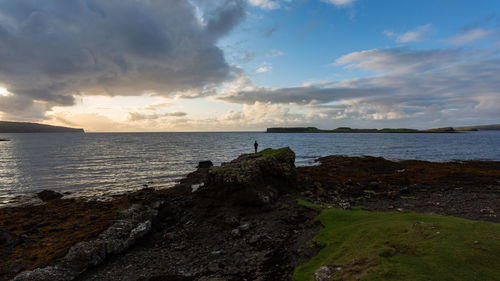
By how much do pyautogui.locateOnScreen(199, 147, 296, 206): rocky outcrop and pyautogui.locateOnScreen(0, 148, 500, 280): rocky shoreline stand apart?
92 millimetres

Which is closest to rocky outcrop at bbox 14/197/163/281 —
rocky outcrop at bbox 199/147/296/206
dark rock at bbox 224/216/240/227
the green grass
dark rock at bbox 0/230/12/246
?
dark rock at bbox 224/216/240/227

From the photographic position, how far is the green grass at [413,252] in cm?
633

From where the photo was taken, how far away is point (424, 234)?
27.6 feet

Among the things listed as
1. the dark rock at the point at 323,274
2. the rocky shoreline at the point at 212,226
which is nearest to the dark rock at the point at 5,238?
the rocky shoreline at the point at 212,226

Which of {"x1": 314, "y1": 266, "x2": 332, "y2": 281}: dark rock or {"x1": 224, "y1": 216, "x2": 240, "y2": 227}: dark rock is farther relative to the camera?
{"x1": 224, "y1": 216, "x2": 240, "y2": 227}: dark rock

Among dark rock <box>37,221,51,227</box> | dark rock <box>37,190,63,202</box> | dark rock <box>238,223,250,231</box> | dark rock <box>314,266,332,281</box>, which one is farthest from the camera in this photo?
dark rock <box>37,190,63,202</box>

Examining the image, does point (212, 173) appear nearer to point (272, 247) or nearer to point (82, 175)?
point (272, 247)

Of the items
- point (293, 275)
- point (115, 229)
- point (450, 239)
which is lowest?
point (115, 229)

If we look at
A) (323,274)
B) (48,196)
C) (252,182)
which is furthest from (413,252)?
(48,196)

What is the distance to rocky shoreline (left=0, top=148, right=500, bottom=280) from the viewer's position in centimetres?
1180

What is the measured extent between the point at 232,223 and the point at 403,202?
15.1m

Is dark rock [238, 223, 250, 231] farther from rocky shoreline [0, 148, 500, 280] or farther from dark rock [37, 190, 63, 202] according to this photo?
dark rock [37, 190, 63, 202]

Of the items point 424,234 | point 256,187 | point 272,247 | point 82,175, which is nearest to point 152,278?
point 272,247

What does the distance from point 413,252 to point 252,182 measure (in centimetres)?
1347
